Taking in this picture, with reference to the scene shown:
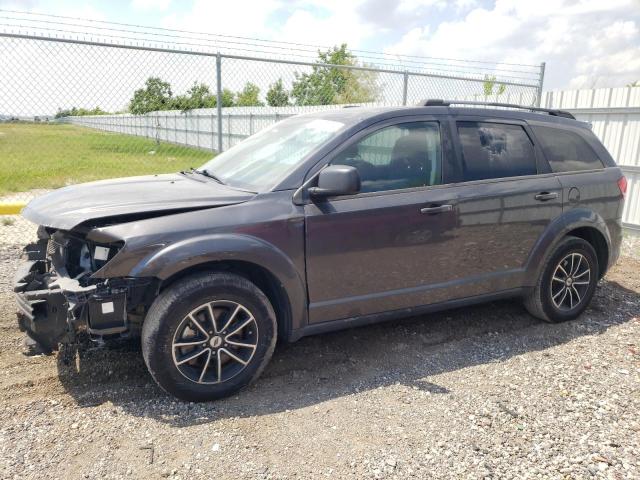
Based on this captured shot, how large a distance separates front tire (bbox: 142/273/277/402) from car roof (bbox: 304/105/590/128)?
1.53 m

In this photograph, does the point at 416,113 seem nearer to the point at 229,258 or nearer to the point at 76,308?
the point at 229,258

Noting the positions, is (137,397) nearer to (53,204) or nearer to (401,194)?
(53,204)

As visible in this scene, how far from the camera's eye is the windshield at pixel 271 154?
12.2 ft

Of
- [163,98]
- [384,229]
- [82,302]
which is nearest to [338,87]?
[163,98]

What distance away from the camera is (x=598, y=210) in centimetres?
481

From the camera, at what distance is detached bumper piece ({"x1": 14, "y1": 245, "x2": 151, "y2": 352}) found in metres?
3.02

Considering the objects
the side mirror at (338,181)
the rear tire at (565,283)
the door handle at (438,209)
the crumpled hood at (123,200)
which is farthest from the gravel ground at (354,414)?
the side mirror at (338,181)

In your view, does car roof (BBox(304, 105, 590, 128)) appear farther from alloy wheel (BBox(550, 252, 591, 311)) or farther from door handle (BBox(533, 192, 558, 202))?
alloy wheel (BBox(550, 252, 591, 311))

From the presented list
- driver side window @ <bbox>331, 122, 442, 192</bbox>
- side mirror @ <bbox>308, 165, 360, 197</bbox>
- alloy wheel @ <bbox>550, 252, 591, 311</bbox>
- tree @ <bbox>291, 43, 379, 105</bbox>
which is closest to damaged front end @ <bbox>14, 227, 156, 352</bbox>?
side mirror @ <bbox>308, 165, 360, 197</bbox>

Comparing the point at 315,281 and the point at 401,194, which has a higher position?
the point at 401,194

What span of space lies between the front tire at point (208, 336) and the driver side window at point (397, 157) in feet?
3.81

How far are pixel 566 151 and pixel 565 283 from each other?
1.20 meters

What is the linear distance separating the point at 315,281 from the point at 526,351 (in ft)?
6.41

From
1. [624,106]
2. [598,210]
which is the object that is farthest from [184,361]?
[624,106]
